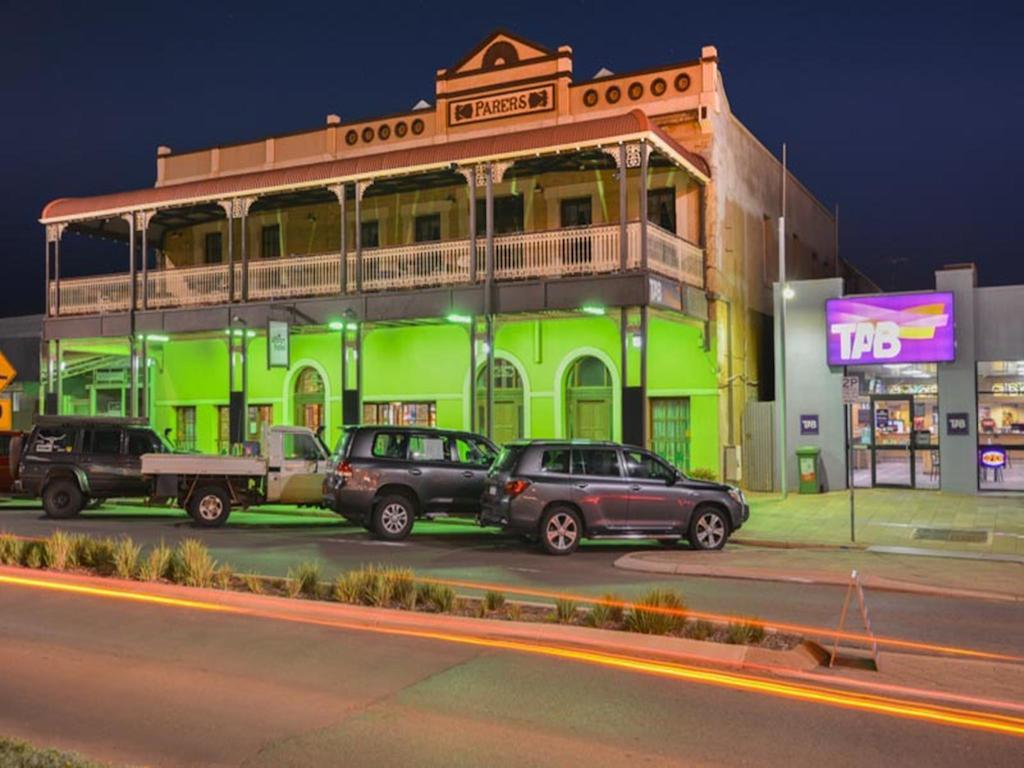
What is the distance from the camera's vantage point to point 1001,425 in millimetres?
22219

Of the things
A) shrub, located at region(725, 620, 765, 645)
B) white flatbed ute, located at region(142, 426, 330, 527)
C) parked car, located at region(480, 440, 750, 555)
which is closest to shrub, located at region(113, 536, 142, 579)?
parked car, located at region(480, 440, 750, 555)

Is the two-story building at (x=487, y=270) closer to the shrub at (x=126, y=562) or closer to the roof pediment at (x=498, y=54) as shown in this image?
the roof pediment at (x=498, y=54)

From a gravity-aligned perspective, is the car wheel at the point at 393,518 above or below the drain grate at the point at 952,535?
above

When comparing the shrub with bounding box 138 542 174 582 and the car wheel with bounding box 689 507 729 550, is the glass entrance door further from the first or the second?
the shrub with bounding box 138 542 174 582

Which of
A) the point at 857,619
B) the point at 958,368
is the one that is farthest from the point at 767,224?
the point at 857,619

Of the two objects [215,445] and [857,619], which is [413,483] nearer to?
[857,619]

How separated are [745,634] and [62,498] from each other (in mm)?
15098

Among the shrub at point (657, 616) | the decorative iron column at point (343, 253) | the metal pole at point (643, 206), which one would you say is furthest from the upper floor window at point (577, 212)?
the shrub at point (657, 616)

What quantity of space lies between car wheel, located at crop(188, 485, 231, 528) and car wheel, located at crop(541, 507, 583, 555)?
6670mm

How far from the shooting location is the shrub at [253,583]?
34.4 feet

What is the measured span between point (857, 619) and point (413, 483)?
27.0 feet

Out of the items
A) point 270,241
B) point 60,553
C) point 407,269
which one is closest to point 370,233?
point 270,241

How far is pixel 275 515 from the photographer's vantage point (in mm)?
20812

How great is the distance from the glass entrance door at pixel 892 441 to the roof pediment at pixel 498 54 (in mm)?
12230
